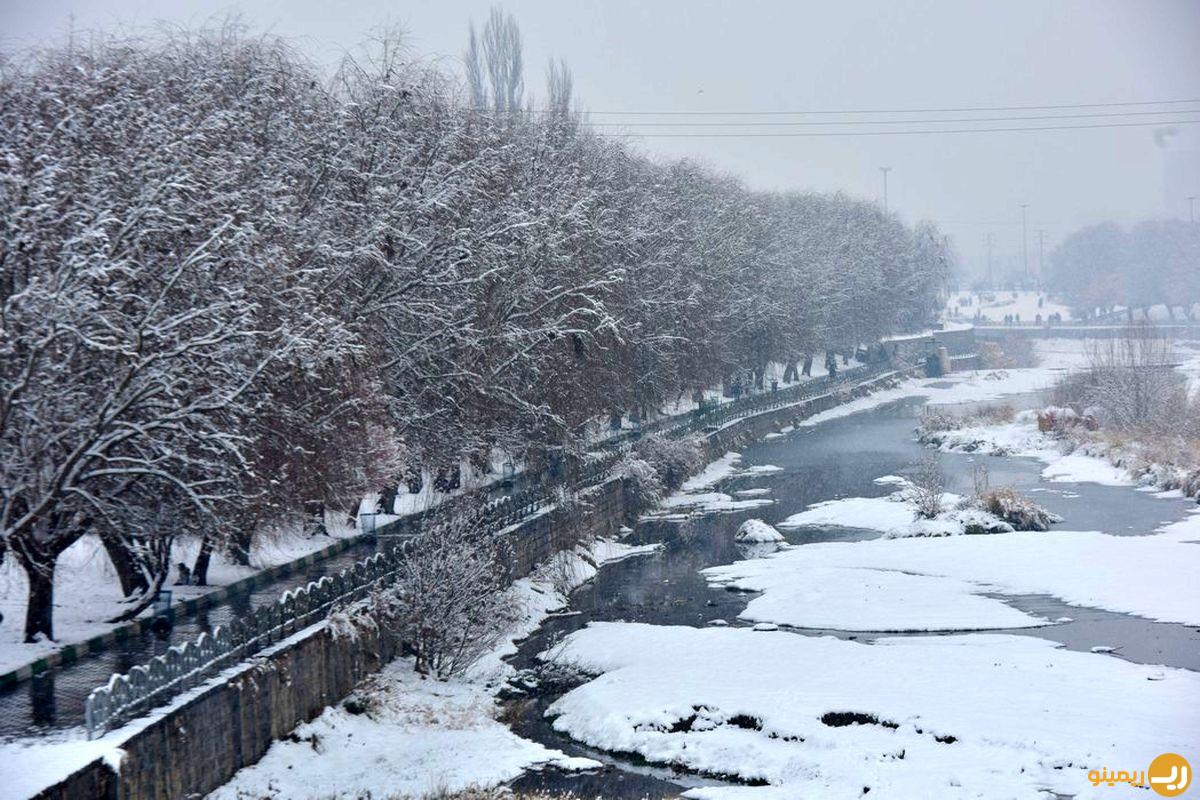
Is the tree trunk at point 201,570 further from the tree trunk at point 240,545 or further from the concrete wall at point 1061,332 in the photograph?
the concrete wall at point 1061,332

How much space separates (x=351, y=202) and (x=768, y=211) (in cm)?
6899

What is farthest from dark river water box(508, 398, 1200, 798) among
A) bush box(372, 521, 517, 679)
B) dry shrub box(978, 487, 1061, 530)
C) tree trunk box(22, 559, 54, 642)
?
tree trunk box(22, 559, 54, 642)

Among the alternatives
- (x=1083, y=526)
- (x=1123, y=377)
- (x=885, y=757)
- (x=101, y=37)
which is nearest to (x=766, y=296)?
(x=1123, y=377)

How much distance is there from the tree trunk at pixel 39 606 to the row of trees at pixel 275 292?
5 centimetres

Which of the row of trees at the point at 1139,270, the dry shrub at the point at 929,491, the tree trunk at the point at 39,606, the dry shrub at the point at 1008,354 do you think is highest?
the row of trees at the point at 1139,270

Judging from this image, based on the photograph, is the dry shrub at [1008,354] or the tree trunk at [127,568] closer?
the tree trunk at [127,568]

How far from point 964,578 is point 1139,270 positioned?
164 metres

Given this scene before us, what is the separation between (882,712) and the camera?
23641 millimetres

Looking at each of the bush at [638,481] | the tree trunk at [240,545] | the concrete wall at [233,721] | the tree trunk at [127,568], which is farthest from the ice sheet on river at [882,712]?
the bush at [638,481]

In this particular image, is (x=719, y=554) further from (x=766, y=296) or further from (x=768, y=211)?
(x=768, y=211)

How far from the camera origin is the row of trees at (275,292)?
19609 mm

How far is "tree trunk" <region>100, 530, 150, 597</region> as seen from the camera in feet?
74.9

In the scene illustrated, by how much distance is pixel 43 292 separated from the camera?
18656mm

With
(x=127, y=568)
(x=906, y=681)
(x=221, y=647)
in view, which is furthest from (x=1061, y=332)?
(x=221, y=647)
